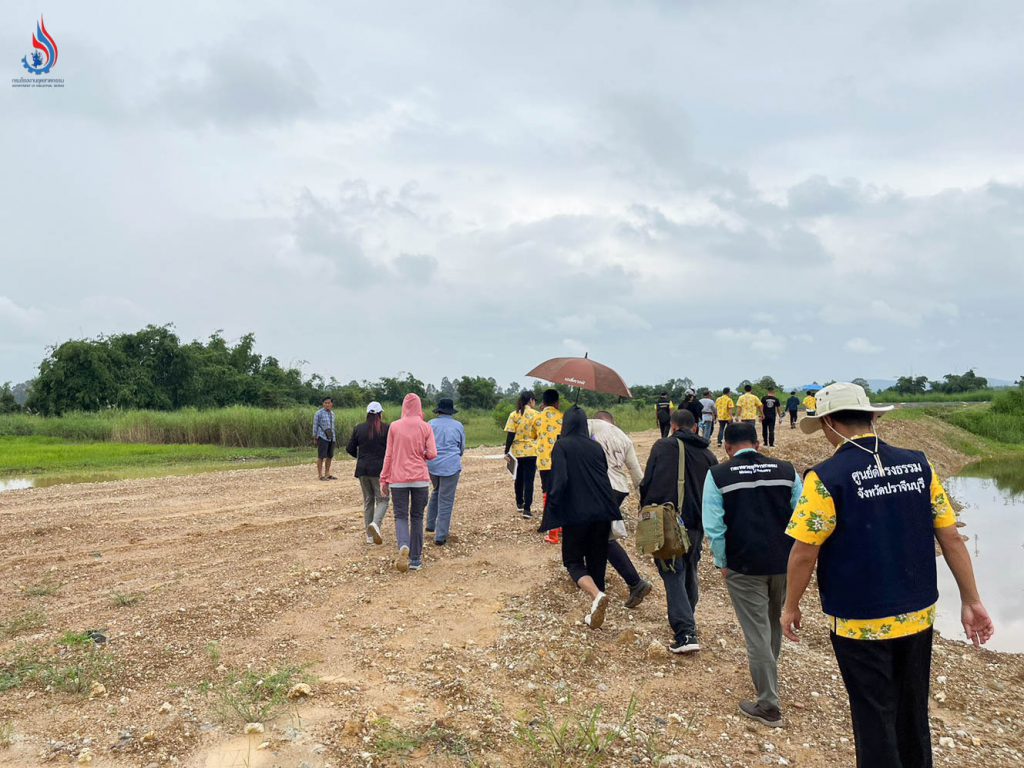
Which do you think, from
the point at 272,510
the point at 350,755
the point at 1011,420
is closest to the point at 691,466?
the point at 350,755

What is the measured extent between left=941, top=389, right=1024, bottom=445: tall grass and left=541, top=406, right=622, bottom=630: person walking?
131 ft

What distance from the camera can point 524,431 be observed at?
10453 mm

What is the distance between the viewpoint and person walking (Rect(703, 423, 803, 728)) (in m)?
4.96

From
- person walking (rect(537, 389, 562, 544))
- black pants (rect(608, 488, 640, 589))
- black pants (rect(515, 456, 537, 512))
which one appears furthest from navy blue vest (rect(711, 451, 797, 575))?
black pants (rect(515, 456, 537, 512))

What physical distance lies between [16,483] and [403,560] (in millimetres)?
16768

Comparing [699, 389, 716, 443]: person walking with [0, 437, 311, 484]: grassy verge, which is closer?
[699, 389, 716, 443]: person walking

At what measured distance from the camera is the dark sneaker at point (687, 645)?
20.3 ft

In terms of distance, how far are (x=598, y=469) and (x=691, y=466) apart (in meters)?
0.89

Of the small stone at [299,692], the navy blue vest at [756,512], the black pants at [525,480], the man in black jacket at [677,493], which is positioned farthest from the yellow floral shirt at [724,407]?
the small stone at [299,692]

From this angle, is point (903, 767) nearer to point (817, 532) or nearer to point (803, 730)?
point (817, 532)

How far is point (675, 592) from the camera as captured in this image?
20.4ft

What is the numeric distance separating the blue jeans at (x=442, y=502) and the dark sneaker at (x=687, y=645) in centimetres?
390

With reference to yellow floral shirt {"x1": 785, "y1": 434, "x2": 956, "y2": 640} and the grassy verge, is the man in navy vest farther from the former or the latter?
the grassy verge

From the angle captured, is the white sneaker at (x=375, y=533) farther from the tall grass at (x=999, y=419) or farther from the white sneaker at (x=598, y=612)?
the tall grass at (x=999, y=419)
